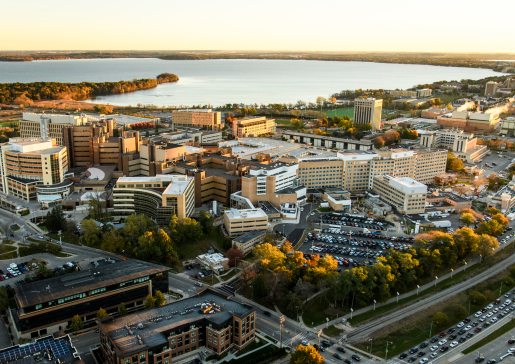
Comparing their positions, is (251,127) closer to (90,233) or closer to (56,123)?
(56,123)

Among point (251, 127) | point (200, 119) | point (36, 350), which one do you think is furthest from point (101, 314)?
point (200, 119)

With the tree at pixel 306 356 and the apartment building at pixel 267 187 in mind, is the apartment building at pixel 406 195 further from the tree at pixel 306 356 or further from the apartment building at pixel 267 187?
the tree at pixel 306 356

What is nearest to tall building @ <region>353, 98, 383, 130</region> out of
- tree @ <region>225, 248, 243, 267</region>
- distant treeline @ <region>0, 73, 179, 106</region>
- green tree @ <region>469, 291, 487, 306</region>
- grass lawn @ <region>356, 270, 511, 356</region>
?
grass lawn @ <region>356, 270, 511, 356</region>

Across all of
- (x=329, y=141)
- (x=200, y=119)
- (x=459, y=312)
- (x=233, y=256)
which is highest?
(x=200, y=119)

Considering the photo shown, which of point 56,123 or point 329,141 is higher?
point 56,123

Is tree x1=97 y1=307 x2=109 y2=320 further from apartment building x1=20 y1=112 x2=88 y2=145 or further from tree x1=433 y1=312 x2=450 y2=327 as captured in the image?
apartment building x1=20 y1=112 x2=88 y2=145

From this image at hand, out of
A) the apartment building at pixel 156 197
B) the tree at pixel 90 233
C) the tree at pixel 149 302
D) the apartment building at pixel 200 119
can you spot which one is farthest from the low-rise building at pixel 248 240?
the apartment building at pixel 200 119

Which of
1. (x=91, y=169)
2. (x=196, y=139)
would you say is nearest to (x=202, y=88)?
(x=196, y=139)
